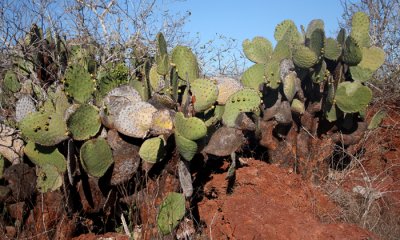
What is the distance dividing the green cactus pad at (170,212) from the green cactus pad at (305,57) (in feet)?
6.25

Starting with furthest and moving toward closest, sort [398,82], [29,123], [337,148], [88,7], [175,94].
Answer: [88,7] < [398,82] < [337,148] < [175,94] < [29,123]

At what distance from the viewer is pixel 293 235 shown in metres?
2.83

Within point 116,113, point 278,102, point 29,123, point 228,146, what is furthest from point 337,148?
point 29,123

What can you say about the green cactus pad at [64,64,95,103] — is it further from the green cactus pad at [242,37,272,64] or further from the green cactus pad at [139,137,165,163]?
the green cactus pad at [242,37,272,64]

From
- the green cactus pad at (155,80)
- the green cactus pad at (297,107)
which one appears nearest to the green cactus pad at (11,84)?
the green cactus pad at (155,80)

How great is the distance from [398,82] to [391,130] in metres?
1.46

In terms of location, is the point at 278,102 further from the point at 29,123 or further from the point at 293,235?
the point at 29,123

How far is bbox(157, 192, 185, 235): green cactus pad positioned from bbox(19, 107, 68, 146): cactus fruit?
2.74 feet

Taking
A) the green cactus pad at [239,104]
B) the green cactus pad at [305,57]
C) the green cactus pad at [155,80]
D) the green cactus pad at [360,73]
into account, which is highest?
the green cactus pad at [155,80]

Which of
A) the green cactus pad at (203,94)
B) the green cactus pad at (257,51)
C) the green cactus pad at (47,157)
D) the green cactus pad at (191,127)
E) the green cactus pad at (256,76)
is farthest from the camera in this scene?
the green cactus pad at (257,51)

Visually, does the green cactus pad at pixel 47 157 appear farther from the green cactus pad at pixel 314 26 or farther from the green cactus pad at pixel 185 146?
the green cactus pad at pixel 314 26

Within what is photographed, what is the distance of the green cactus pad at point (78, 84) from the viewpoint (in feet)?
10.6

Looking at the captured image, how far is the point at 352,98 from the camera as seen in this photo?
4262 millimetres

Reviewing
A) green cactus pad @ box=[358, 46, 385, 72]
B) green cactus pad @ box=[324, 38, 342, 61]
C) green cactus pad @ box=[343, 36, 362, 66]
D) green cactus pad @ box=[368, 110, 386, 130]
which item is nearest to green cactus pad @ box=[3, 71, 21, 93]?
green cactus pad @ box=[324, 38, 342, 61]
